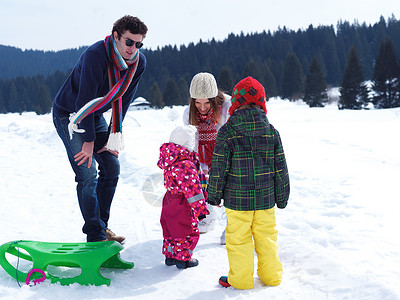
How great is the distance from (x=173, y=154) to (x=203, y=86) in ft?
2.54

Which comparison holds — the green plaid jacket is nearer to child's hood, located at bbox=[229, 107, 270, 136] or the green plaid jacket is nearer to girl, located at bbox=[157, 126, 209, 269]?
child's hood, located at bbox=[229, 107, 270, 136]

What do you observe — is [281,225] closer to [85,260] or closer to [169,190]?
[169,190]

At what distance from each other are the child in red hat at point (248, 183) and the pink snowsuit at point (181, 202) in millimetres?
320

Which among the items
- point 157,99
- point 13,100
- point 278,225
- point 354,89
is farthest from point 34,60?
point 278,225

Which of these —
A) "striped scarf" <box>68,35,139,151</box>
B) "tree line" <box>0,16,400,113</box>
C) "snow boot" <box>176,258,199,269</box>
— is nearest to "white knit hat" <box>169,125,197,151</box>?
"striped scarf" <box>68,35,139,151</box>

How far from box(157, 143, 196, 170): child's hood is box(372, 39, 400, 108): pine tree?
36.1m

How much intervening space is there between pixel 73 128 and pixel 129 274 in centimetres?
131

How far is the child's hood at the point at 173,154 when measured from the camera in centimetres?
292

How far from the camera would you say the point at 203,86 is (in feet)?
10.7

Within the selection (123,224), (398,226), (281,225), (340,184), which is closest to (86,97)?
(123,224)

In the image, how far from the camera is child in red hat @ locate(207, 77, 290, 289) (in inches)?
98.7

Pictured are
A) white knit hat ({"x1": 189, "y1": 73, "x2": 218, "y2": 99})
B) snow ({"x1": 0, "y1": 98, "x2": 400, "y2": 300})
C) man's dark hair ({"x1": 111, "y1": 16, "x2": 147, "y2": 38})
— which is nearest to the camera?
snow ({"x1": 0, "y1": 98, "x2": 400, "y2": 300})

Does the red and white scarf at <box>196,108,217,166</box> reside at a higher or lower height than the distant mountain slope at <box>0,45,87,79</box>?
lower

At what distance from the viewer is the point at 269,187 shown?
2.57 meters
